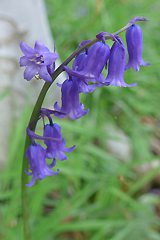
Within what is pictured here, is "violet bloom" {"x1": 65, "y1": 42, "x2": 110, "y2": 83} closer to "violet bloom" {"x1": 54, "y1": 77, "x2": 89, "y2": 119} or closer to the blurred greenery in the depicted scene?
"violet bloom" {"x1": 54, "y1": 77, "x2": 89, "y2": 119}

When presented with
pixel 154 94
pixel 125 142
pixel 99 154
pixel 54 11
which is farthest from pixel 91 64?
pixel 54 11

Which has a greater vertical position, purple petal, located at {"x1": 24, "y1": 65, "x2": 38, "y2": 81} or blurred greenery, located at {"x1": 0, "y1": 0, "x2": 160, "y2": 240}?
purple petal, located at {"x1": 24, "y1": 65, "x2": 38, "y2": 81}

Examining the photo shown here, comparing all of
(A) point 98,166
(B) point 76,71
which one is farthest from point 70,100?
(A) point 98,166

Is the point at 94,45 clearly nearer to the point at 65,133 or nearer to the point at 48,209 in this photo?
the point at 65,133

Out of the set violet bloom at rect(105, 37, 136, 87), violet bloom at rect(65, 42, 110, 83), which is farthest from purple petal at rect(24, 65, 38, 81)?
violet bloom at rect(105, 37, 136, 87)

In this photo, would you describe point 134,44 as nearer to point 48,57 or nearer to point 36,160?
point 48,57

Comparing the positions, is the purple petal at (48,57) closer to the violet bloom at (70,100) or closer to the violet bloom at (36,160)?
the violet bloom at (70,100)
